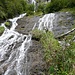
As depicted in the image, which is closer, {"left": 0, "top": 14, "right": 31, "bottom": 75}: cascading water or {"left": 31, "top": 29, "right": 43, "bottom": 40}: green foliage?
{"left": 0, "top": 14, "right": 31, "bottom": 75}: cascading water

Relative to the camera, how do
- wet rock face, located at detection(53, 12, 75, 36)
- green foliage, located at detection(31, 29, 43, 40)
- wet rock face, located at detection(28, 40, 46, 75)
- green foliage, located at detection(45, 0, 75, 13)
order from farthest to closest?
green foliage, located at detection(45, 0, 75, 13)
wet rock face, located at detection(53, 12, 75, 36)
green foliage, located at detection(31, 29, 43, 40)
wet rock face, located at detection(28, 40, 46, 75)

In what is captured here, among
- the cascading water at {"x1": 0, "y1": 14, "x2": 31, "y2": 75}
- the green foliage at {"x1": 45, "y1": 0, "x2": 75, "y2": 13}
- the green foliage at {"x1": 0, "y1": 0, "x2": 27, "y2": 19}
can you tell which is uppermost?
the cascading water at {"x1": 0, "y1": 14, "x2": 31, "y2": 75}

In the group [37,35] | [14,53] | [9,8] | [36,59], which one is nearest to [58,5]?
[9,8]

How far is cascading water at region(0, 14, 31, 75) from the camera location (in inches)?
316

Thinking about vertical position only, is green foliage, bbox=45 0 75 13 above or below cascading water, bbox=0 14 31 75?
below

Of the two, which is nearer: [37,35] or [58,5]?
[37,35]

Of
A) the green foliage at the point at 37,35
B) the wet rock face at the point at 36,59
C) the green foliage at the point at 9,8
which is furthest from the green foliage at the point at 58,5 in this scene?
the wet rock face at the point at 36,59

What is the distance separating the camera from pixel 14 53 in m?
9.62

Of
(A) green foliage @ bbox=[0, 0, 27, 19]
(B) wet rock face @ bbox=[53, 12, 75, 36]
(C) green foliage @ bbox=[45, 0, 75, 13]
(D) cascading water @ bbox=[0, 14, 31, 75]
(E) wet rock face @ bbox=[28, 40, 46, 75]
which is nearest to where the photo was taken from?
(E) wet rock face @ bbox=[28, 40, 46, 75]

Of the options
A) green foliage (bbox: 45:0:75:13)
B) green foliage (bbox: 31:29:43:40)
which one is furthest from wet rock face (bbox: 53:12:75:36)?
green foliage (bbox: 45:0:75:13)

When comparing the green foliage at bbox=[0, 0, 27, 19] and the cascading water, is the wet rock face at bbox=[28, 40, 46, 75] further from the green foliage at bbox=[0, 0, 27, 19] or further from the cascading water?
the green foliage at bbox=[0, 0, 27, 19]

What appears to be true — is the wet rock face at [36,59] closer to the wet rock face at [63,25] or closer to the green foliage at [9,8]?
the wet rock face at [63,25]

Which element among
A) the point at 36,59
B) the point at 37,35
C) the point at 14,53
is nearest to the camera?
the point at 36,59

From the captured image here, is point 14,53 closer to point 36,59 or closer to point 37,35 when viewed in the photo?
point 36,59
